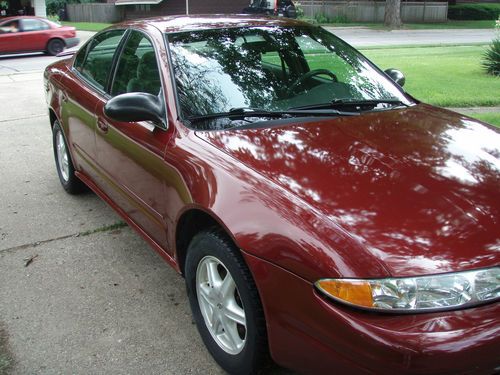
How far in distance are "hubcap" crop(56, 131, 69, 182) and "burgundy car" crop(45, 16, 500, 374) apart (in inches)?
33.4

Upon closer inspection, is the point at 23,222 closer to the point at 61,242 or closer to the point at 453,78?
the point at 61,242

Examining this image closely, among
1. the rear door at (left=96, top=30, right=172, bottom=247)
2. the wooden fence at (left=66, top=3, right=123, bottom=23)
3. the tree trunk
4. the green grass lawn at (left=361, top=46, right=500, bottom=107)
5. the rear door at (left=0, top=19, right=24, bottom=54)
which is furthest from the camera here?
the wooden fence at (left=66, top=3, right=123, bottom=23)

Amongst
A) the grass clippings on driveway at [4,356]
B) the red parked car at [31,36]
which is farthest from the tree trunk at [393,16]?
the grass clippings on driveway at [4,356]

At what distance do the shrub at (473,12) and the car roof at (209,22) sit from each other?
42505mm

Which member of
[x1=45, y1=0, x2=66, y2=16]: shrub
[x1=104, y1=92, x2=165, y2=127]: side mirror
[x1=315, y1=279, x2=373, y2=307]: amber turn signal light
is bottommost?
[x1=315, y1=279, x2=373, y2=307]: amber turn signal light

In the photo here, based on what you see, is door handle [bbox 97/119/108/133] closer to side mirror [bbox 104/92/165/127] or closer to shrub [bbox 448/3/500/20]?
side mirror [bbox 104/92/165/127]

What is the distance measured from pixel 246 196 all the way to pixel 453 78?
9.56 metres

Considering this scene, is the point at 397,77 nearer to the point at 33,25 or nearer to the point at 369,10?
the point at 33,25

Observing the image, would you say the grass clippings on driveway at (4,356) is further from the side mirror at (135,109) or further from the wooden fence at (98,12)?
the wooden fence at (98,12)

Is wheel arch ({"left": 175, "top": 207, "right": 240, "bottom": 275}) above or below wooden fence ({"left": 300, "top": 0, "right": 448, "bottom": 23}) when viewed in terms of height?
below

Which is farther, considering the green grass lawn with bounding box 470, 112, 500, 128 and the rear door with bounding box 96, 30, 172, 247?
the green grass lawn with bounding box 470, 112, 500, 128

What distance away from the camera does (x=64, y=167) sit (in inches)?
203

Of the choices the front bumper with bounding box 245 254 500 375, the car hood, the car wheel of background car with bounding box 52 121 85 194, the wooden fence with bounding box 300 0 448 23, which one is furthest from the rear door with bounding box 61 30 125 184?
the wooden fence with bounding box 300 0 448 23

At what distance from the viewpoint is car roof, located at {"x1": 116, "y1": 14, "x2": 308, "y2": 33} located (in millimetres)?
3602
